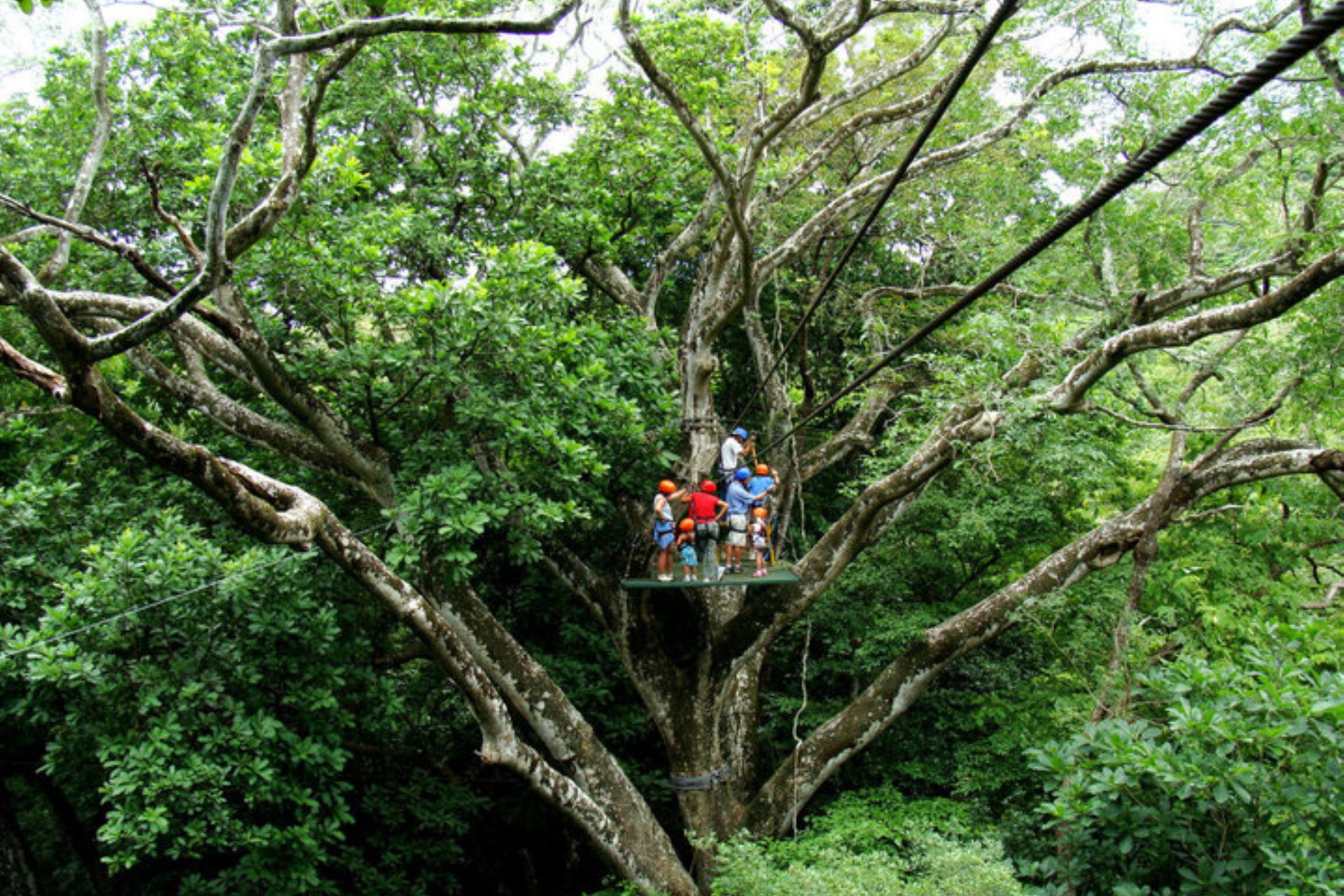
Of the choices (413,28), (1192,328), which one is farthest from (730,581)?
(413,28)

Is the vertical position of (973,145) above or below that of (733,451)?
above

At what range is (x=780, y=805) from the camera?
775 centimetres

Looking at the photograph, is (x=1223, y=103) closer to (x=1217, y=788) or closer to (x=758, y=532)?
(x=1217, y=788)

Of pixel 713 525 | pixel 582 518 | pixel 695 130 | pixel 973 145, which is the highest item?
pixel 973 145

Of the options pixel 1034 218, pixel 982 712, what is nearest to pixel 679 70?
pixel 1034 218

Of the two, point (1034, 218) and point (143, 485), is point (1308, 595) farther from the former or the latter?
point (143, 485)

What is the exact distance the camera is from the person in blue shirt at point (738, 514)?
22.1ft

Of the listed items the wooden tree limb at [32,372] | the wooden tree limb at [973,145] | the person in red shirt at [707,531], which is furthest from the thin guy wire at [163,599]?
the wooden tree limb at [973,145]

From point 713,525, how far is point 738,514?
0.32 meters

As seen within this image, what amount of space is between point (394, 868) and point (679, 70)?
770 cm

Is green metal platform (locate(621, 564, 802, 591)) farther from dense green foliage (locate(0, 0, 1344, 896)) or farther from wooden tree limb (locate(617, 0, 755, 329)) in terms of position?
wooden tree limb (locate(617, 0, 755, 329))

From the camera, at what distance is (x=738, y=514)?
680 centimetres

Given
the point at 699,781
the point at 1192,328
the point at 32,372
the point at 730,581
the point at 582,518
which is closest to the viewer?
the point at 32,372

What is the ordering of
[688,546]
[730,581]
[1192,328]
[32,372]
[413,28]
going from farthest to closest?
[688,546]
[730,581]
[1192,328]
[413,28]
[32,372]
